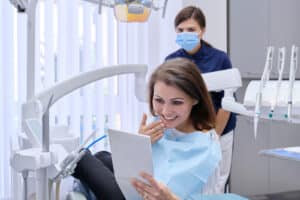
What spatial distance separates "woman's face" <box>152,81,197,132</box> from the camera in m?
1.22

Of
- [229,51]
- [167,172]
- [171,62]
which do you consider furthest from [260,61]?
[167,172]

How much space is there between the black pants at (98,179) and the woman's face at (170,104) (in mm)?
246

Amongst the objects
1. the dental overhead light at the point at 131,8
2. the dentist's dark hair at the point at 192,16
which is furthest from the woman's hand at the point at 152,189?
the dentist's dark hair at the point at 192,16

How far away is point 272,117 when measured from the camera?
110 cm

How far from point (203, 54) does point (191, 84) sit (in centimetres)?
82

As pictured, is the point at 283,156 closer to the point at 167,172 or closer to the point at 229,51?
the point at 167,172

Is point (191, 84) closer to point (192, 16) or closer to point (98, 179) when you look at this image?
point (98, 179)

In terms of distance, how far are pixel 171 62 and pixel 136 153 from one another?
0.46 m

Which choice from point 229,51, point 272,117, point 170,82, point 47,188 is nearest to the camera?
point 47,188

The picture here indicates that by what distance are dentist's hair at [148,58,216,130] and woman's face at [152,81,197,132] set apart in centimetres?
2

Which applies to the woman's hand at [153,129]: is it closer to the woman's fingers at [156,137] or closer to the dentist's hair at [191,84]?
the woman's fingers at [156,137]

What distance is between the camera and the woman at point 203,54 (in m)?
1.93

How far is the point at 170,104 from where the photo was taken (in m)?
1.23

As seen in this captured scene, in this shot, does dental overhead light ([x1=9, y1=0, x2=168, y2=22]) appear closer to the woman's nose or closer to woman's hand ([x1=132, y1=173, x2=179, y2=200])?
the woman's nose
